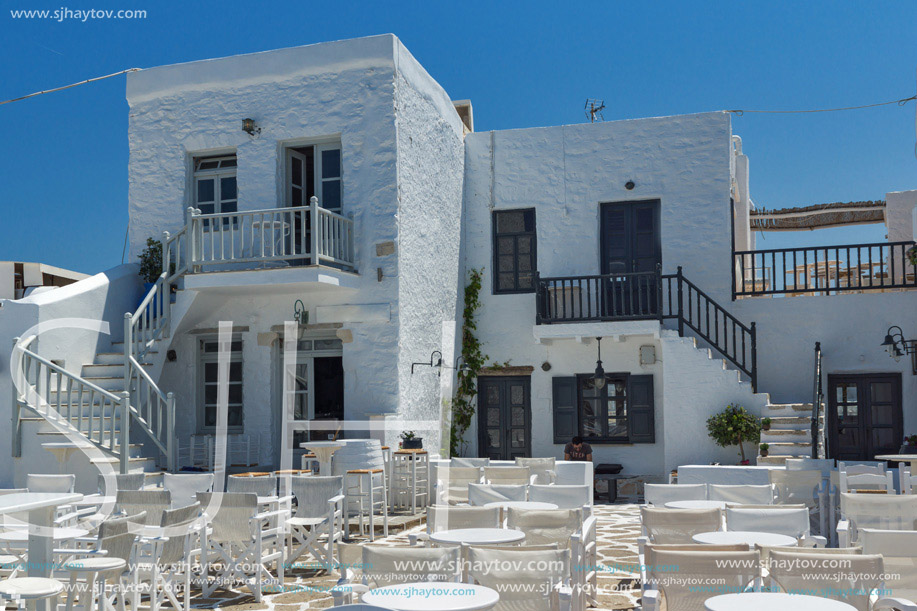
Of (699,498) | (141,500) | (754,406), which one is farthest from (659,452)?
(141,500)

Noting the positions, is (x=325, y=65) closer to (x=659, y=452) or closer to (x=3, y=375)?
(x=3, y=375)

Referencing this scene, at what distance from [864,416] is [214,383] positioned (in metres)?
10.5

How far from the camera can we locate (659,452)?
15.0m

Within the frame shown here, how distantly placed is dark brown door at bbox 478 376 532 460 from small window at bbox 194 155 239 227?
5.50 meters

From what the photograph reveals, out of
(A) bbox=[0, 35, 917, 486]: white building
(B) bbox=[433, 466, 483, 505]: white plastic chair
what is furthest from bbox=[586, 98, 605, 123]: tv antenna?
(B) bbox=[433, 466, 483, 505]: white plastic chair

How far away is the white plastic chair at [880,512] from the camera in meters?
6.97

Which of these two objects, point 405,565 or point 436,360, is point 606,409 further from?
point 405,565

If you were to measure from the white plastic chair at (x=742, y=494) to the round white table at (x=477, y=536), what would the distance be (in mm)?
2488

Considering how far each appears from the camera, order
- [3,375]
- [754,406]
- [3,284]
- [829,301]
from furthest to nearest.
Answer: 1. [3,284]
2. [829,301]
3. [754,406]
4. [3,375]

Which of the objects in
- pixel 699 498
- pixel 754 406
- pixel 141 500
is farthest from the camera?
pixel 754 406

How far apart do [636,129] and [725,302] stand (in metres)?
3.41

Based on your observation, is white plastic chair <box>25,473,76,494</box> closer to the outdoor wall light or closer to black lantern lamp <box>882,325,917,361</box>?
the outdoor wall light

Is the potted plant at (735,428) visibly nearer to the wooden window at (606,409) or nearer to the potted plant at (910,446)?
the wooden window at (606,409)

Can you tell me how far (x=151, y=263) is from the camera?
14.1 m
